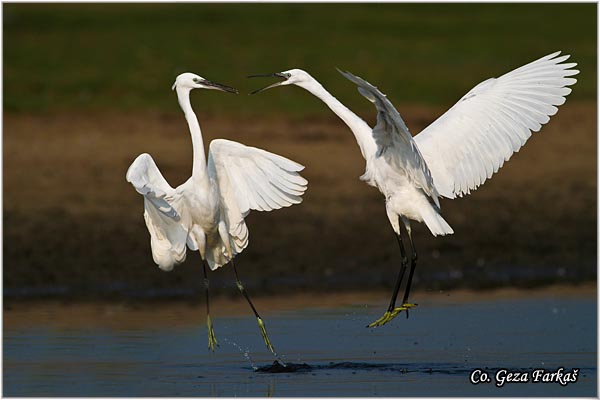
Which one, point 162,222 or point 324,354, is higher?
point 162,222

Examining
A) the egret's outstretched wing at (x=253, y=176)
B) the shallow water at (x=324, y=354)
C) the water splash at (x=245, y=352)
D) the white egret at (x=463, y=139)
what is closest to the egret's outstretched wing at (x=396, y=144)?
the white egret at (x=463, y=139)

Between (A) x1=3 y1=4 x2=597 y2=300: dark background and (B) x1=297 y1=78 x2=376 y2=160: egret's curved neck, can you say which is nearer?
(B) x1=297 y1=78 x2=376 y2=160: egret's curved neck

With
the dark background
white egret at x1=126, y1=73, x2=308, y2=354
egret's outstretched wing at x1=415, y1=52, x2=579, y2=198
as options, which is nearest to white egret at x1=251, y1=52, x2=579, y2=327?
egret's outstretched wing at x1=415, y1=52, x2=579, y2=198

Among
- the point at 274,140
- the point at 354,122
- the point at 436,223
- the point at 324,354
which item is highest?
the point at 274,140

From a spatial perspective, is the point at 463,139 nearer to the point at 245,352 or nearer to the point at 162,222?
the point at 162,222

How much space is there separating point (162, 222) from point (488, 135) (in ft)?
7.50

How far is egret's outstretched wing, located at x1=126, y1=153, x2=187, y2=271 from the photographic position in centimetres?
757

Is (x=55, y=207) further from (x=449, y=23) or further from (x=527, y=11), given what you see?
(x=527, y=11)

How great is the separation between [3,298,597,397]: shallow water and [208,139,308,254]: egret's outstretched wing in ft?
3.71

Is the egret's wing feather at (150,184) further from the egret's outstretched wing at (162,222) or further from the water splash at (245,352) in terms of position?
the water splash at (245,352)

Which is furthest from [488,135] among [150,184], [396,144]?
[150,184]

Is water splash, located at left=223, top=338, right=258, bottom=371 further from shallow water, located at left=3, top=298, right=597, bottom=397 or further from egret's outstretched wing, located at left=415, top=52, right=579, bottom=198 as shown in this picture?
egret's outstretched wing, located at left=415, top=52, right=579, bottom=198

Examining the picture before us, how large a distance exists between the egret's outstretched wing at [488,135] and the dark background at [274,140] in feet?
11.0

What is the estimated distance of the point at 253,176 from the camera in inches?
324
